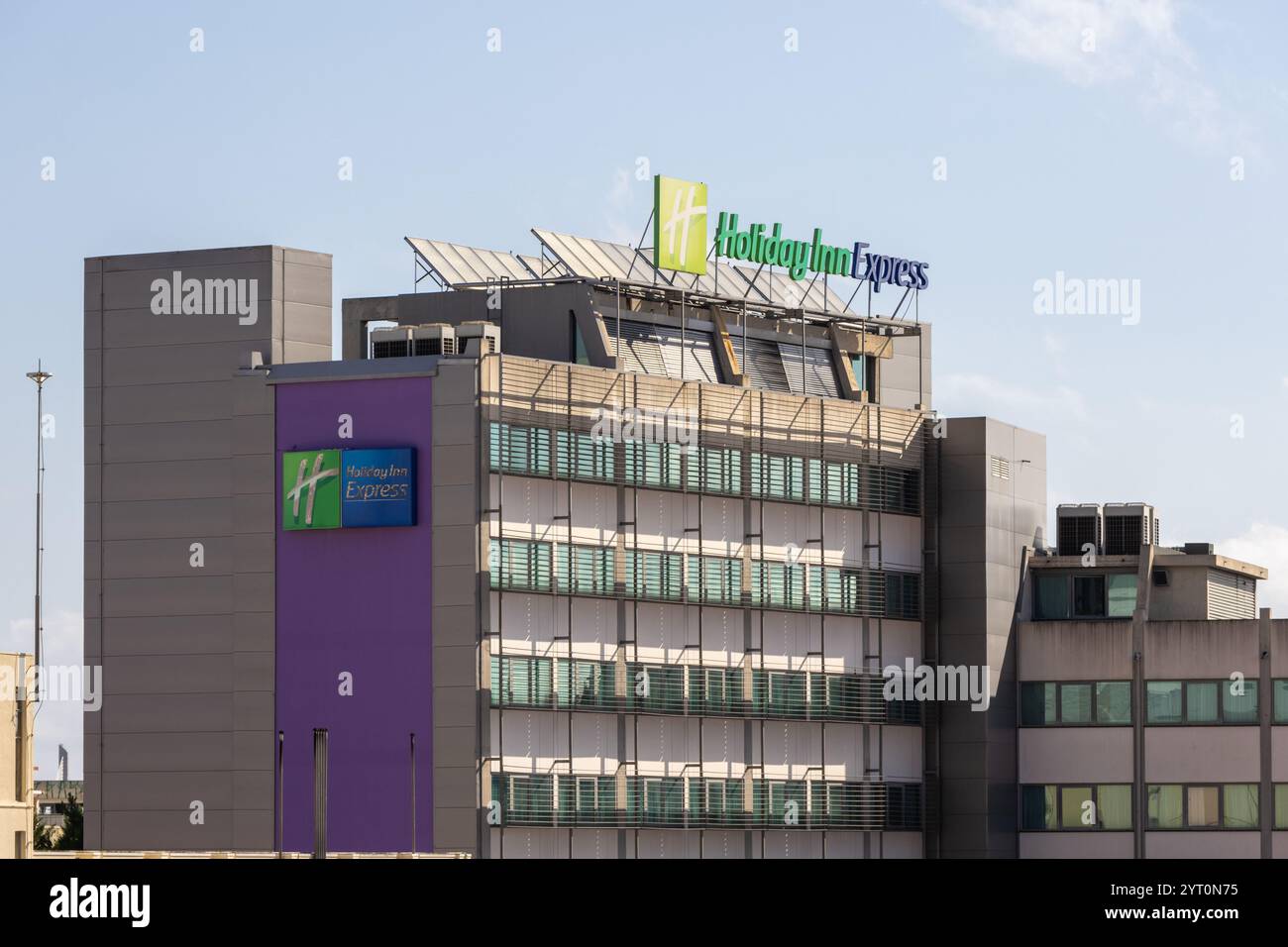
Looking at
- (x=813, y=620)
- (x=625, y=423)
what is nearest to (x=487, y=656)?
(x=625, y=423)

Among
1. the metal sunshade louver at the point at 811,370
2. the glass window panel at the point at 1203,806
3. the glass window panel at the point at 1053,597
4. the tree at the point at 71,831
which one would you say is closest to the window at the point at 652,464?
the metal sunshade louver at the point at 811,370

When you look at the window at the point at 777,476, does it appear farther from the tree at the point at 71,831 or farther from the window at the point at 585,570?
the tree at the point at 71,831

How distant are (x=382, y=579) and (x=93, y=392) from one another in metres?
16.5

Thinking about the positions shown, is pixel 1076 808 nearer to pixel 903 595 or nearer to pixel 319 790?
pixel 903 595

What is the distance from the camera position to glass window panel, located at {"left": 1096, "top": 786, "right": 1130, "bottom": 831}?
118750mm

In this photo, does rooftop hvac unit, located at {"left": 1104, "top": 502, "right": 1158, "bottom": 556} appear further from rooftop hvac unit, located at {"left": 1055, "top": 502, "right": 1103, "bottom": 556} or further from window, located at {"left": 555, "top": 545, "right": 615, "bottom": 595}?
window, located at {"left": 555, "top": 545, "right": 615, "bottom": 595}

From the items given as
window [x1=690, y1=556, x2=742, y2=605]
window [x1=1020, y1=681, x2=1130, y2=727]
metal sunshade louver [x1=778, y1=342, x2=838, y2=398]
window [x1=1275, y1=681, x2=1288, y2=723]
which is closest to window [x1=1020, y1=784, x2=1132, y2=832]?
window [x1=1020, y1=681, x2=1130, y2=727]

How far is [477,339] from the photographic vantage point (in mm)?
101938

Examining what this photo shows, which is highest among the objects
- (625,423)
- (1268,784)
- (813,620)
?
(625,423)

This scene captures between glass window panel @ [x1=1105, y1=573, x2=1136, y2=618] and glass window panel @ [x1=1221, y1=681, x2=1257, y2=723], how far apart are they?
593cm

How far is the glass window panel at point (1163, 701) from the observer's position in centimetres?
11894
